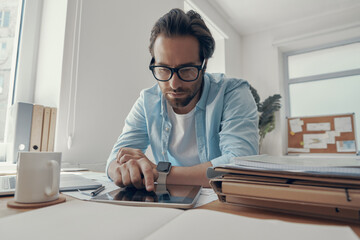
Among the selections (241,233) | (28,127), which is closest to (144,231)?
(241,233)

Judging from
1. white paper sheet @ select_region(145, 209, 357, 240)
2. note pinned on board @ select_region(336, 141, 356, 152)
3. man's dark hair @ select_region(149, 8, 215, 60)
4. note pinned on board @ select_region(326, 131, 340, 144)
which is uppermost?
man's dark hair @ select_region(149, 8, 215, 60)

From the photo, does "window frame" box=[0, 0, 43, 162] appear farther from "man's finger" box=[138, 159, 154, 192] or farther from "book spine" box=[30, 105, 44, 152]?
"man's finger" box=[138, 159, 154, 192]

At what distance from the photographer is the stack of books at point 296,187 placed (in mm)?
344

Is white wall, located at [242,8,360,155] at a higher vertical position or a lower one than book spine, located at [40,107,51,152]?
higher

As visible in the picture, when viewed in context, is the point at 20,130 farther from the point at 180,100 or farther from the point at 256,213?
the point at 256,213

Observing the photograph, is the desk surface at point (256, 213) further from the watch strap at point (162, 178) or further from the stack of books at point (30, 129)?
the stack of books at point (30, 129)

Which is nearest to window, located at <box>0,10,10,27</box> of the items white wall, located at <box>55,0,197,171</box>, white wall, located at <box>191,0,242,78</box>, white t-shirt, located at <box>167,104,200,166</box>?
white wall, located at <box>55,0,197,171</box>

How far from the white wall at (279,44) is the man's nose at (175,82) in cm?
323

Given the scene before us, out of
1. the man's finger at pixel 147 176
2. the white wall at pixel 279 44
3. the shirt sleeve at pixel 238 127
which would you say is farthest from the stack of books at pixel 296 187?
the white wall at pixel 279 44

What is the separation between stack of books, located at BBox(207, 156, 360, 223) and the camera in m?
0.34

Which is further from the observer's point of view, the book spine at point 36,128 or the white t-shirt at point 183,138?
the book spine at point 36,128

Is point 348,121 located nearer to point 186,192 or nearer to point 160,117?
point 160,117

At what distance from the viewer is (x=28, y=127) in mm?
1270

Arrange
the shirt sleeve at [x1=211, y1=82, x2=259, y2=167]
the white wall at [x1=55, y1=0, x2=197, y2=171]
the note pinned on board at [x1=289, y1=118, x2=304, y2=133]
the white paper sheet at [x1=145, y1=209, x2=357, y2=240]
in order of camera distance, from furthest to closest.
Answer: the note pinned on board at [x1=289, y1=118, x2=304, y2=133], the white wall at [x1=55, y1=0, x2=197, y2=171], the shirt sleeve at [x1=211, y1=82, x2=259, y2=167], the white paper sheet at [x1=145, y1=209, x2=357, y2=240]
